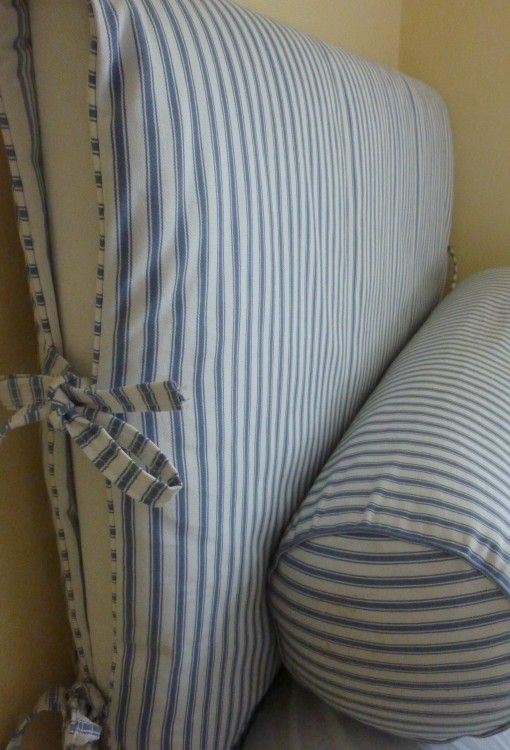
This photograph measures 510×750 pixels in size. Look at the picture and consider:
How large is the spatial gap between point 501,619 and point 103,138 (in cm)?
40

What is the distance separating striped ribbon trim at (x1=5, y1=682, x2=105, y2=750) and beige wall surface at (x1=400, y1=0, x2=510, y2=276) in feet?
4.11

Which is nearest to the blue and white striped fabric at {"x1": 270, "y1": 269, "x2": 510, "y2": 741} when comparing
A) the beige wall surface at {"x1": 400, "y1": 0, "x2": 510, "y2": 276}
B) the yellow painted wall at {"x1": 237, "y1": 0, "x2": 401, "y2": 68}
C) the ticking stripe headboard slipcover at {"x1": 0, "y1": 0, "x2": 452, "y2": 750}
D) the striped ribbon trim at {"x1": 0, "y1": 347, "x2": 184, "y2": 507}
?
the ticking stripe headboard slipcover at {"x1": 0, "y1": 0, "x2": 452, "y2": 750}

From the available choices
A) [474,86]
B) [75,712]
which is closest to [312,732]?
[75,712]

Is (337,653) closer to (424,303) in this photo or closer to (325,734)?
(325,734)

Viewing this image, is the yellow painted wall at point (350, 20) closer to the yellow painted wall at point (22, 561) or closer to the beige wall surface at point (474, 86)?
the beige wall surface at point (474, 86)

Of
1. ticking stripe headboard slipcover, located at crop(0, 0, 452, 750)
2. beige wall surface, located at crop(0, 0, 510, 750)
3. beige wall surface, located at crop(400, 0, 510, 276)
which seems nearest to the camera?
ticking stripe headboard slipcover, located at crop(0, 0, 452, 750)

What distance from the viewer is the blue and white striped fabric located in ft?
1.39

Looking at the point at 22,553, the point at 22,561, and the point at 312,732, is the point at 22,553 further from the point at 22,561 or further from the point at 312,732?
the point at 312,732

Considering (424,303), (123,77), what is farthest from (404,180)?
(123,77)

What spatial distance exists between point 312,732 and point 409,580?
0.22 meters

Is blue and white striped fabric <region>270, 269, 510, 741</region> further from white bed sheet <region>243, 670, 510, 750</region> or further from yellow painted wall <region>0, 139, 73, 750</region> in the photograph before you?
yellow painted wall <region>0, 139, 73, 750</region>

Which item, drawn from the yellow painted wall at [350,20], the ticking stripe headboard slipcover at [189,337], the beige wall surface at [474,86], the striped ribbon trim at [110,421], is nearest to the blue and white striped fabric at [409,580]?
the ticking stripe headboard slipcover at [189,337]

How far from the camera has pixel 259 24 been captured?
0.49m

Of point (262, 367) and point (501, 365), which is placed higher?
point (262, 367)
